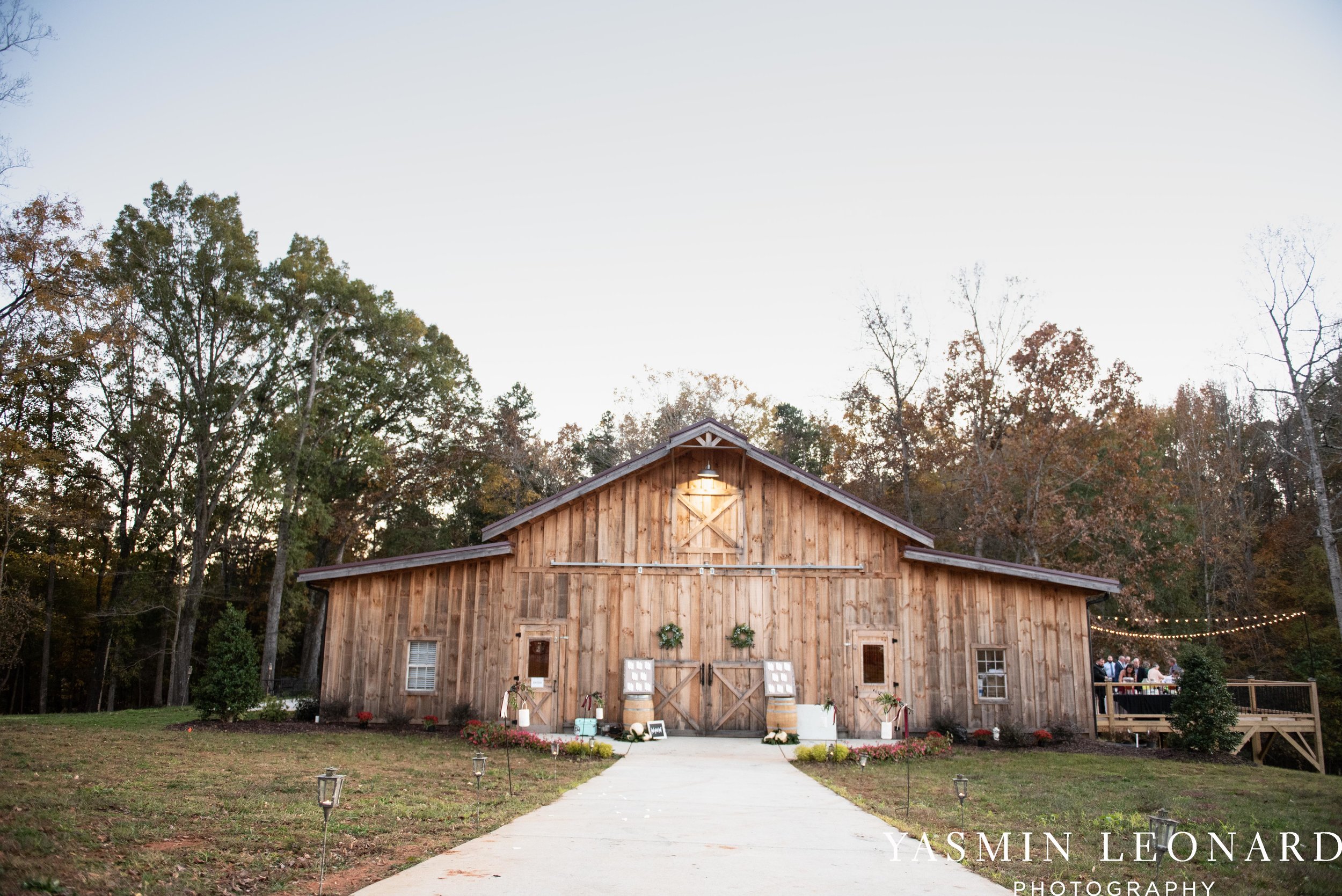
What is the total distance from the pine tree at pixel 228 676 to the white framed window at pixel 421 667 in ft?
9.24

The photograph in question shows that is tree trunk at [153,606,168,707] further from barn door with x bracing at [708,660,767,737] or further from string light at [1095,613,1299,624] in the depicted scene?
string light at [1095,613,1299,624]

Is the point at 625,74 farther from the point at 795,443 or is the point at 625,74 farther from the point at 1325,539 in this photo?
the point at 795,443

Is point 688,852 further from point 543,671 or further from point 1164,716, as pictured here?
point 1164,716

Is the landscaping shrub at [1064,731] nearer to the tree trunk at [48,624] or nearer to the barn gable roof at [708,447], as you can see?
the barn gable roof at [708,447]

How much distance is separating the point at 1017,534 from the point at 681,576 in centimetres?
1519

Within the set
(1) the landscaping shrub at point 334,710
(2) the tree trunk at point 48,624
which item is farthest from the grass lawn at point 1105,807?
(2) the tree trunk at point 48,624

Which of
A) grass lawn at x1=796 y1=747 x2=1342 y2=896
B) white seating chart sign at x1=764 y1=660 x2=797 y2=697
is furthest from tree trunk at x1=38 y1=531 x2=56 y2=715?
grass lawn at x1=796 y1=747 x2=1342 y2=896

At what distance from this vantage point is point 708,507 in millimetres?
18156

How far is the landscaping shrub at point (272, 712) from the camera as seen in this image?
1730cm

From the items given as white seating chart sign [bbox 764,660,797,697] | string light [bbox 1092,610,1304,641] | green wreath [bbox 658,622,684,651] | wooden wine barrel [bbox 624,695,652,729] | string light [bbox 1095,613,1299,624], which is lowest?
wooden wine barrel [bbox 624,695,652,729]

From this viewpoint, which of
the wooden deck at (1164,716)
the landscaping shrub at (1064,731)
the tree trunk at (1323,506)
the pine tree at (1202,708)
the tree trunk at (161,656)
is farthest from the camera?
the tree trunk at (161,656)

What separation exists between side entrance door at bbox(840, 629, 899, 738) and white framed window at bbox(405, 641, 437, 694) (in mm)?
7966

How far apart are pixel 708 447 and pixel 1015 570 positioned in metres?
6.38

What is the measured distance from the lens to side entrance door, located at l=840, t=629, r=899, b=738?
682 inches
